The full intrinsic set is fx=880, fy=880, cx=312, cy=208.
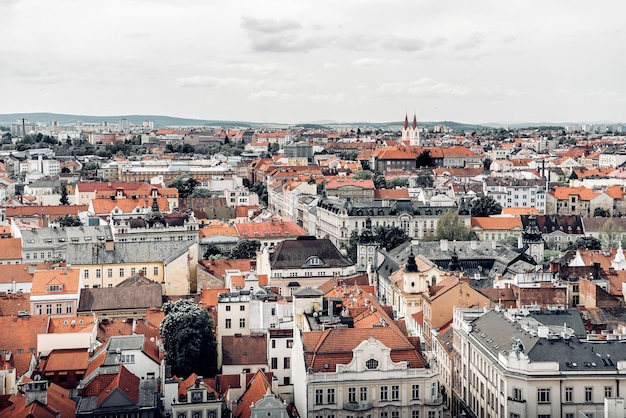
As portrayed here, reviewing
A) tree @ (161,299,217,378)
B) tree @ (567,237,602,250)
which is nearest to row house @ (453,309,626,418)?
tree @ (161,299,217,378)

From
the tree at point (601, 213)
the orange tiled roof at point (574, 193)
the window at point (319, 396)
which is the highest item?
the orange tiled roof at point (574, 193)

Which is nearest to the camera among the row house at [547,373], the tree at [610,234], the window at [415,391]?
the row house at [547,373]

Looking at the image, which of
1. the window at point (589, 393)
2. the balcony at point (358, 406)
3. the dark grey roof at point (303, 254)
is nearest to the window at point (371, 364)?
the balcony at point (358, 406)

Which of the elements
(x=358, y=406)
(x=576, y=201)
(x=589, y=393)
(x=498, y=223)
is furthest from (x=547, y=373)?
(x=576, y=201)

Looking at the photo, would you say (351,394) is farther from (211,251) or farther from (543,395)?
(211,251)

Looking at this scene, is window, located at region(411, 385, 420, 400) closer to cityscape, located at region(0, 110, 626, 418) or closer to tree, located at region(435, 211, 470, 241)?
cityscape, located at region(0, 110, 626, 418)

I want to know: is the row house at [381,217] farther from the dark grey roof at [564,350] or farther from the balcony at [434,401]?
the balcony at [434,401]
